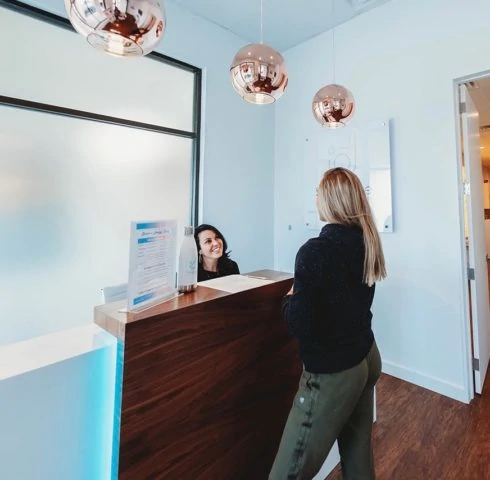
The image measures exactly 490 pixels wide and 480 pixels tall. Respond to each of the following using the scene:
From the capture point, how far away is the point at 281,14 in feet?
9.84

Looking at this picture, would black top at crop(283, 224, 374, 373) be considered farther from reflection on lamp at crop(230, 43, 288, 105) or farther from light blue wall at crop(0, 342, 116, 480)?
reflection on lamp at crop(230, 43, 288, 105)

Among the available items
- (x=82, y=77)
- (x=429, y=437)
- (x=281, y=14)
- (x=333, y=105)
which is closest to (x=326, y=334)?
(x=333, y=105)

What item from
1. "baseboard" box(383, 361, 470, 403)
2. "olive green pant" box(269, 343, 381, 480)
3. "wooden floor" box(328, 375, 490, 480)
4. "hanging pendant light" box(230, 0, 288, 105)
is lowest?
"wooden floor" box(328, 375, 490, 480)

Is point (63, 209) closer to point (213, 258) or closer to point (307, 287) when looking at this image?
point (213, 258)

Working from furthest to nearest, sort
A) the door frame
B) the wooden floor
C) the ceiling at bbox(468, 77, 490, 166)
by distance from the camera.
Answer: the ceiling at bbox(468, 77, 490, 166), the door frame, the wooden floor

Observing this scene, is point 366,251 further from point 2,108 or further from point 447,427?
point 2,108

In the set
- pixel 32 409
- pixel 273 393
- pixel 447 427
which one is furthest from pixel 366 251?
pixel 447 427

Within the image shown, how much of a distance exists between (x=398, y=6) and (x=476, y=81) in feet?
3.30

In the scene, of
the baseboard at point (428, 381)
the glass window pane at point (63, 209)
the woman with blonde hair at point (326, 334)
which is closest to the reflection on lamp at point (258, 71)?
the woman with blonde hair at point (326, 334)

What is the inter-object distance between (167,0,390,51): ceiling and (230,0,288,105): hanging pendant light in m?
1.91

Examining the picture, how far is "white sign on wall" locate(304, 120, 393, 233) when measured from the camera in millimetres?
2729

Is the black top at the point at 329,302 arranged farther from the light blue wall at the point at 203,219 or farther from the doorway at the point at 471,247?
the doorway at the point at 471,247

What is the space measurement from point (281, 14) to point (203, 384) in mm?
3430

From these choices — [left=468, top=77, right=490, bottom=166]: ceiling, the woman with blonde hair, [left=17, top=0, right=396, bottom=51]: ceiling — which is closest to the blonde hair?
the woman with blonde hair
